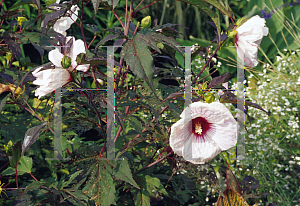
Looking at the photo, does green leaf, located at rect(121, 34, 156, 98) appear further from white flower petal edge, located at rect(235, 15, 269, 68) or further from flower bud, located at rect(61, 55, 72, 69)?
white flower petal edge, located at rect(235, 15, 269, 68)

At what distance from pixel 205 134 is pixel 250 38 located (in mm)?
250

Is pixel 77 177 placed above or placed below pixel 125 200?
above

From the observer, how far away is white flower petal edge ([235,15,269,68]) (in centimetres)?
63

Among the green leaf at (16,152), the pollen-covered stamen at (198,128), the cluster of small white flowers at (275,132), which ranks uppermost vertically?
the pollen-covered stamen at (198,128)

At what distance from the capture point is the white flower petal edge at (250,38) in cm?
63

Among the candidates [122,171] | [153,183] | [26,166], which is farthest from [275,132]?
[26,166]

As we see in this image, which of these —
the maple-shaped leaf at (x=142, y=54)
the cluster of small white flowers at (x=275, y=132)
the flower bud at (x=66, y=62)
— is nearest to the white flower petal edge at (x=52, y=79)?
the flower bud at (x=66, y=62)

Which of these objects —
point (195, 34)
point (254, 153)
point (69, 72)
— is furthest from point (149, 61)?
point (195, 34)

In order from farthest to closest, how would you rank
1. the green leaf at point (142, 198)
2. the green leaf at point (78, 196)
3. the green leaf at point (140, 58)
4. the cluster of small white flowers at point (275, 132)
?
the cluster of small white flowers at point (275, 132) → the green leaf at point (142, 198) → the green leaf at point (78, 196) → the green leaf at point (140, 58)

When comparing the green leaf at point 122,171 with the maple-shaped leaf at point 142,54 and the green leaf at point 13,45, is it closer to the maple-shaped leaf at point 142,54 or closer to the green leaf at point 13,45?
the maple-shaped leaf at point 142,54

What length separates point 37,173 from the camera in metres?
1.39

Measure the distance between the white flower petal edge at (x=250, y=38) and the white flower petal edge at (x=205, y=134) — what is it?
164mm

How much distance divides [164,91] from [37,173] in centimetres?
88

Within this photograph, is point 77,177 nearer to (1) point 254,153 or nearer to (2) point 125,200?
(2) point 125,200
